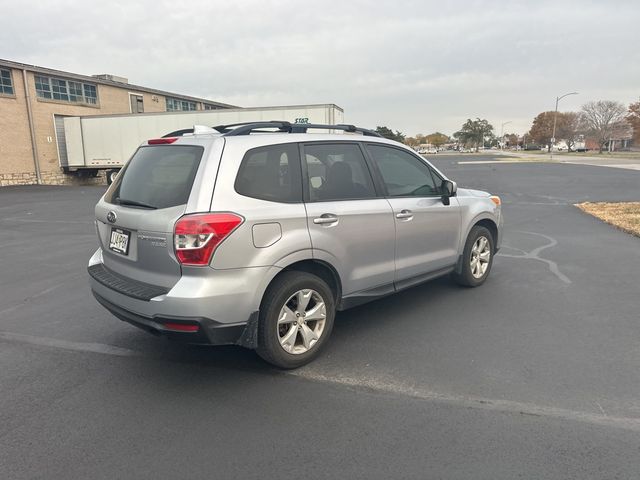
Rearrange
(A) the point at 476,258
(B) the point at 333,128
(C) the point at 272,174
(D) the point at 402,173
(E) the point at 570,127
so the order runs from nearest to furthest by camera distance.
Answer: (C) the point at 272,174
(B) the point at 333,128
(D) the point at 402,173
(A) the point at 476,258
(E) the point at 570,127

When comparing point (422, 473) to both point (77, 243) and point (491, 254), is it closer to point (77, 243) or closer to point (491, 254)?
point (491, 254)

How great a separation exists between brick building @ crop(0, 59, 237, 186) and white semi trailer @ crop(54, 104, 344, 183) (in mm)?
720

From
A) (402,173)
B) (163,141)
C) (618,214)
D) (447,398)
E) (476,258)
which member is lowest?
(447,398)

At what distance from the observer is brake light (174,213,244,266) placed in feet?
9.63

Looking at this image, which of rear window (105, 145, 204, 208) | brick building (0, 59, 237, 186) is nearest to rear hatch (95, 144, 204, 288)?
rear window (105, 145, 204, 208)

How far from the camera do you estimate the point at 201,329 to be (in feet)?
9.71

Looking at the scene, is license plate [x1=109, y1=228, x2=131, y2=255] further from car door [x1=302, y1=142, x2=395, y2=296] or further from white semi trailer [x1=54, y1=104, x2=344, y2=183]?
white semi trailer [x1=54, y1=104, x2=344, y2=183]

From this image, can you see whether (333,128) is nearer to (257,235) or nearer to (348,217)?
(348,217)

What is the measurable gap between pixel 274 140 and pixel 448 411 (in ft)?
7.47

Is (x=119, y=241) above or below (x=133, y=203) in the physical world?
below

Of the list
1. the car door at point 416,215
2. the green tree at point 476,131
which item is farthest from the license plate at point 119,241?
the green tree at point 476,131

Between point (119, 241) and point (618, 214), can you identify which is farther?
point (618, 214)

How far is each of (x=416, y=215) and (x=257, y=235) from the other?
185 centimetres

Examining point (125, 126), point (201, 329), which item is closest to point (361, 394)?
point (201, 329)
